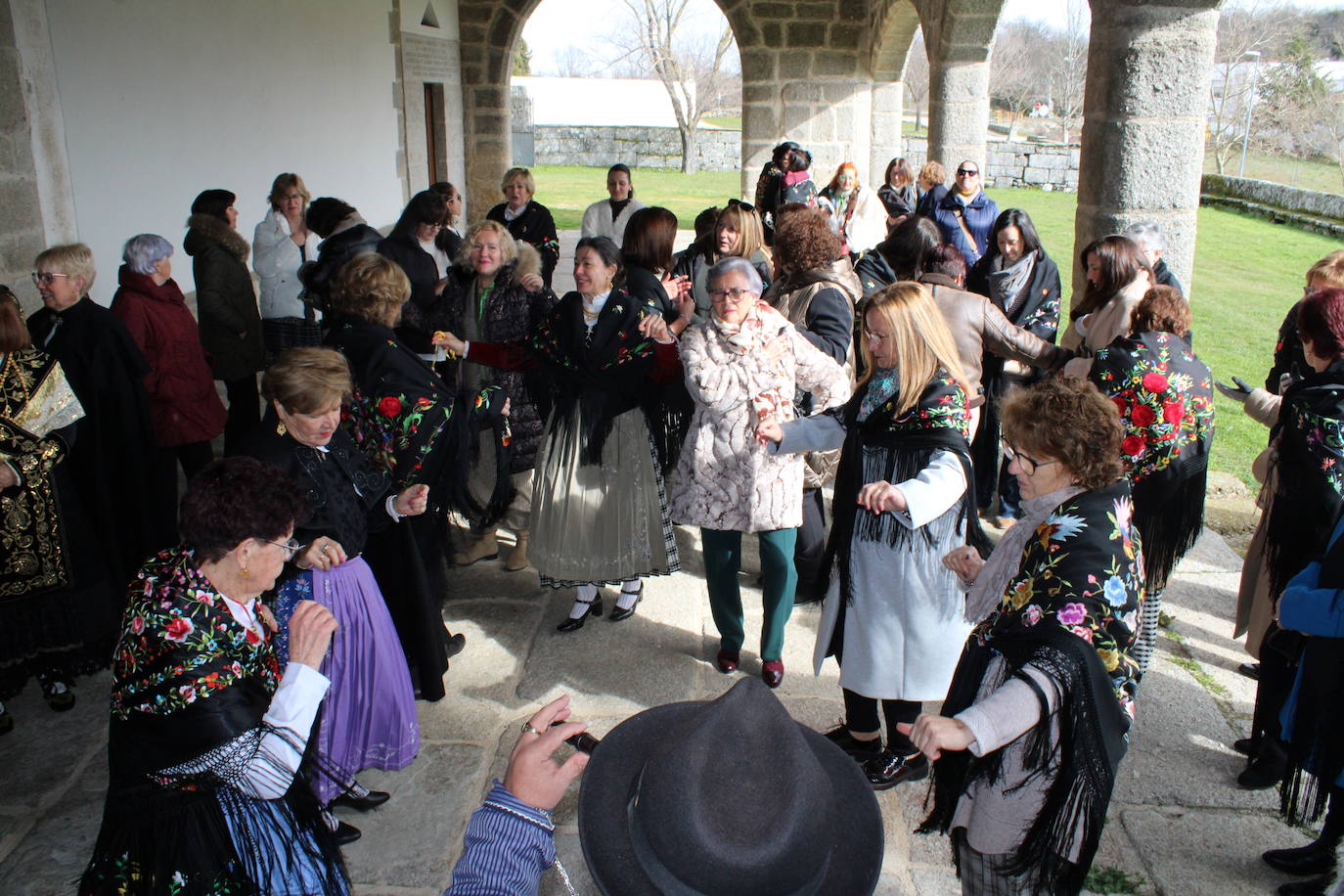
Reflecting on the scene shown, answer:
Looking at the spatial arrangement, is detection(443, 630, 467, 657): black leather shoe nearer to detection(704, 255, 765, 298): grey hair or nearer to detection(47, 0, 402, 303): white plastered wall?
detection(704, 255, 765, 298): grey hair

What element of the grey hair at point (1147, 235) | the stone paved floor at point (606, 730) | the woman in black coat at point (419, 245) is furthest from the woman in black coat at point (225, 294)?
the grey hair at point (1147, 235)

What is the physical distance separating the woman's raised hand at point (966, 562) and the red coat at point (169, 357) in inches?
139

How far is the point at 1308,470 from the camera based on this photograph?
3.09 m

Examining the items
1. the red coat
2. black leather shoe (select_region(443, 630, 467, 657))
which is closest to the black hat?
black leather shoe (select_region(443, 630, 467, 657))

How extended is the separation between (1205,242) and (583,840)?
66.9ft

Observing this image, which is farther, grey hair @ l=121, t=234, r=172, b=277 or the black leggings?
grey hair @ l=121, t=234, r=172, b=277

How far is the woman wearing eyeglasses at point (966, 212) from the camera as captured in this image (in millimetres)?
7504

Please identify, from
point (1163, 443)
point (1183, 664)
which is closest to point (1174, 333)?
point (1163, 443)

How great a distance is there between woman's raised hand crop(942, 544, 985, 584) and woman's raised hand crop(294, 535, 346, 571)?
5.51 feet

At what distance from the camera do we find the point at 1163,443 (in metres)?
3.52

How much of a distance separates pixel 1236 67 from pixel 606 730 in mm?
37087

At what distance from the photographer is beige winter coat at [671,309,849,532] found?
3.63m

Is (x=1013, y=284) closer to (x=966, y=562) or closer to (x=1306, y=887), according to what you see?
(x=966, y=562)

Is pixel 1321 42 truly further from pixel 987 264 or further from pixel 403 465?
pixel 403 465
